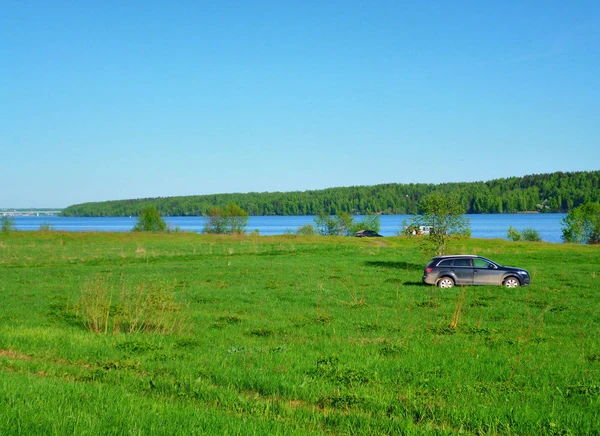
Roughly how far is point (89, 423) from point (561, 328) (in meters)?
13.8

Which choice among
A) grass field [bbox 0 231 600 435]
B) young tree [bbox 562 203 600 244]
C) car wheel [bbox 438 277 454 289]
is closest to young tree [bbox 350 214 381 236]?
young tree [bbox 562 203 600 244]

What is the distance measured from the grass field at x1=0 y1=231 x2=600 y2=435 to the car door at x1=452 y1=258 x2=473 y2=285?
9.80ft

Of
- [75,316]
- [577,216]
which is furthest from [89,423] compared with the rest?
[577,216]

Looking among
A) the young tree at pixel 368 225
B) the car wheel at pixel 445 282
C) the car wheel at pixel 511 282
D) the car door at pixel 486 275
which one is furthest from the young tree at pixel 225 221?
the car wheel at pixel 511 282

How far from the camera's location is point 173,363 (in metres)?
11.2

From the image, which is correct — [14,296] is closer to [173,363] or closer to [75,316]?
[75,316]

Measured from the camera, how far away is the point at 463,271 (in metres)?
29.1

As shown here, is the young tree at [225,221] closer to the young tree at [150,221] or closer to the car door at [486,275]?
the young tree at [150,221]

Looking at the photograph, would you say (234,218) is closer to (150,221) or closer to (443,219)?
(150,221)

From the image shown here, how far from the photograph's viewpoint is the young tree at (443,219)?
135ft

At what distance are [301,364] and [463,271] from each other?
64.7 ft

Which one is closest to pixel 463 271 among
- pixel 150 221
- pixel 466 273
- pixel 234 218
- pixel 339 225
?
pixel 466 273

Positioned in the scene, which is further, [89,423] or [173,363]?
[173,363]

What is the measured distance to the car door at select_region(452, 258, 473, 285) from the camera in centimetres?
2909
